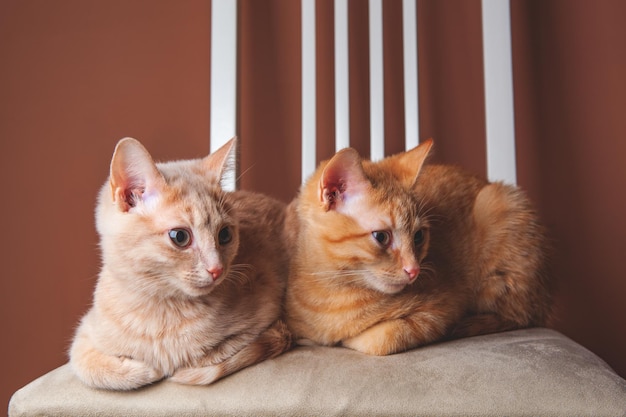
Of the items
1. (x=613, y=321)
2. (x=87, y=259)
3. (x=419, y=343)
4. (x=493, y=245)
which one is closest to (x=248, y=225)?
(x=419, y=343)

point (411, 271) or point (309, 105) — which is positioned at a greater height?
point (309, 105)

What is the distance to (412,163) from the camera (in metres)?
1.24

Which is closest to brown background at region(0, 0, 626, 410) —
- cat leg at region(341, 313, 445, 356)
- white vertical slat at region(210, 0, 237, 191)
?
white vertical slat at region(210, 0, 237, 191)

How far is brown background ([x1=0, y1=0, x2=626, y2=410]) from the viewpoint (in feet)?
6.03

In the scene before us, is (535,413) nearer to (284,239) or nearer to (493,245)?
(493,245)

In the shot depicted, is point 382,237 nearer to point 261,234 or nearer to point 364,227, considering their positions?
point 364,227

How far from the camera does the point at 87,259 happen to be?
1.87m

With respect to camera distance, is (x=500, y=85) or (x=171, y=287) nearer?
(x=171, y=287)

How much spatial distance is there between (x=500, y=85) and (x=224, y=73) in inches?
30.0

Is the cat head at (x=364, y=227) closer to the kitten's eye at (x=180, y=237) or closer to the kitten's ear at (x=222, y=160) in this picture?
the kitten's ear at (x=222, y=160)

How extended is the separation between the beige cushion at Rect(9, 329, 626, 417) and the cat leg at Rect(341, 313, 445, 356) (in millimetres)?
27

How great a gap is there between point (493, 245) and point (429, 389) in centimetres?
48

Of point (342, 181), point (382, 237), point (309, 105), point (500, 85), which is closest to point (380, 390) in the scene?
point (382, 237)

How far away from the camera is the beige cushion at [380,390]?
933mm
